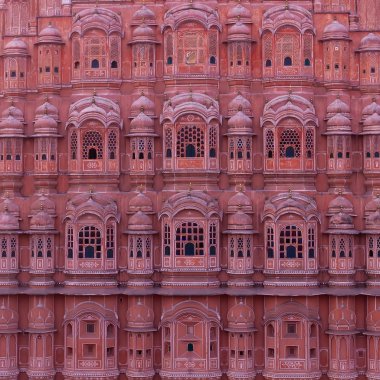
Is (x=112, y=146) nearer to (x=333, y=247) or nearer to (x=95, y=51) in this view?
(x=95, y=51)

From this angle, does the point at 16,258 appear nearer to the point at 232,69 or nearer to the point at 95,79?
the point at 95,79

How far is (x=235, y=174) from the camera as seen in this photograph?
44.4m

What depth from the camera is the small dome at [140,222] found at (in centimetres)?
4381

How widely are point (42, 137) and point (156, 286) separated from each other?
367 inches

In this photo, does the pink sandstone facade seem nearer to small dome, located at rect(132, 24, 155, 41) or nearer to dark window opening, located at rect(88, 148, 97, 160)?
small dome, located at rect(132, 24, 155, 41)

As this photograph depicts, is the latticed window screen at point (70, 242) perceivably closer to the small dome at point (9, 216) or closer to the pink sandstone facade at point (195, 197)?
the pink sandstone facade at point (195, 197)

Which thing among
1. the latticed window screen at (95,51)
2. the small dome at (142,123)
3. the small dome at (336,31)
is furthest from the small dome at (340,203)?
the latticed window screen at (95,51)

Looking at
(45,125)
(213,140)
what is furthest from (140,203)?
(45,125)

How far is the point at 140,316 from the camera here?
1729 inches

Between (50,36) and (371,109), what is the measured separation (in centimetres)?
1644

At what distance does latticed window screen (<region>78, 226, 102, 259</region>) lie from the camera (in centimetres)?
4430

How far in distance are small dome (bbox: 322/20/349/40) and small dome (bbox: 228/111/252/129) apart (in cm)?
565

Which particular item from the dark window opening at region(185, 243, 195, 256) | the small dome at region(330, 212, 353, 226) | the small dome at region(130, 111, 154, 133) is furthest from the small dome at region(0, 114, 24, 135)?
the small dome at region(330, 212, 353, 226)

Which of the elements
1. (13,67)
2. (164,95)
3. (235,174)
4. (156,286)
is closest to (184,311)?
(156,286)
